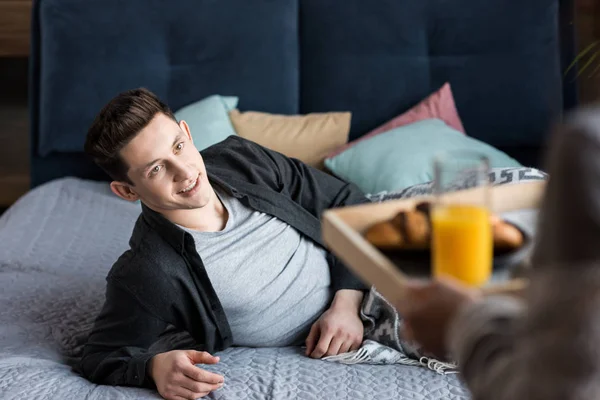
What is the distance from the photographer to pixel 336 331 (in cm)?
172

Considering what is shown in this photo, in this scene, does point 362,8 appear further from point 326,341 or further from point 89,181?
point 326,341

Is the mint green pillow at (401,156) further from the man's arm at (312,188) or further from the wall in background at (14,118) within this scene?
the wall in background at (14,118)

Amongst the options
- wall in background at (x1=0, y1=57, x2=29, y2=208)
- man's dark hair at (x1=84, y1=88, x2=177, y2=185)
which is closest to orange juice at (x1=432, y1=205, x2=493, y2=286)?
man's dark hair at (x1=84, y1=88, x2=177, y2=185)

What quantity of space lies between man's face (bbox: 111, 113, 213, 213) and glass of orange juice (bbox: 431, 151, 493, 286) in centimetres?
76

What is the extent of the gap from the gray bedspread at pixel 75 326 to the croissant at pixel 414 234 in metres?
0.56

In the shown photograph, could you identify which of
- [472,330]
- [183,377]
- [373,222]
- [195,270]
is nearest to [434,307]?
[472,330]

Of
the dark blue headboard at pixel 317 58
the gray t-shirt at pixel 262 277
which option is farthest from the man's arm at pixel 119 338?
the dark blue headboard at pixel 317 58

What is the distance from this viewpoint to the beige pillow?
2785 millimetres

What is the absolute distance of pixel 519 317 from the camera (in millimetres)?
792

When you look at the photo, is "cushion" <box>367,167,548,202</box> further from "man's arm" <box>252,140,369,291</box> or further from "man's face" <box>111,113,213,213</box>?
"man's face" <box>111,113,213,213</box>

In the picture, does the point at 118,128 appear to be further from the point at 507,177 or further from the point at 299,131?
the point at 299,131

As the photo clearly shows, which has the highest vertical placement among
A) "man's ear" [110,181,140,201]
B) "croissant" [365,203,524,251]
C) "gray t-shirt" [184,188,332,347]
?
"croissant" [365,203,524,251]

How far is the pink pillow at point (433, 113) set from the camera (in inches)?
110

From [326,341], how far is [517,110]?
1.46m
